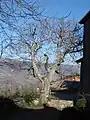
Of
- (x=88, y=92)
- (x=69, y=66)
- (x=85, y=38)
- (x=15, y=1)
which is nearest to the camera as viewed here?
(x=15, y=1)

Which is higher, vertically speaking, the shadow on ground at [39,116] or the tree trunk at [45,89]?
the tree trunk at [45,89]

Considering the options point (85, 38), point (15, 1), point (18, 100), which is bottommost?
point (18, 100)

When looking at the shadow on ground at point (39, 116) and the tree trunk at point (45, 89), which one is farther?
the tree trunk at point (45, 89)

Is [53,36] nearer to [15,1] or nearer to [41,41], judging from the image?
[41,41]

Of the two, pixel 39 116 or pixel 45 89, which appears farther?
pixel 45 89

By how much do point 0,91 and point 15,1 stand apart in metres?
18.4

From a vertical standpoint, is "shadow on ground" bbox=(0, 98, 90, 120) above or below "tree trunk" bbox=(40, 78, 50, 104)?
below

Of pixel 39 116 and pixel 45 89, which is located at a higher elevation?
pixel 45 89

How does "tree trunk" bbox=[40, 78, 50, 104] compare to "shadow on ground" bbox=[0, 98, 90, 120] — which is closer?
"shadow on ground" bbox=[0, 98, 90, 120]

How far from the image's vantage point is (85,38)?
25406 mm

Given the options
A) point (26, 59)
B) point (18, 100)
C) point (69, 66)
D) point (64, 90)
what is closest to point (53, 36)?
point (26, 59)

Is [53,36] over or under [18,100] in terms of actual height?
over

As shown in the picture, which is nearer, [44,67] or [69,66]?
[44,67]

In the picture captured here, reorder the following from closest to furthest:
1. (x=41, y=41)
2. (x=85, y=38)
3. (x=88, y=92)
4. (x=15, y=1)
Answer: (x=15, y=1) < (x=88, y=92) < (x=85, y=38) < (x=41, y=41)
